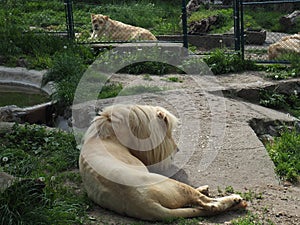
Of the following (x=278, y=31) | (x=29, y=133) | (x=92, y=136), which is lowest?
(x=278, y=31)

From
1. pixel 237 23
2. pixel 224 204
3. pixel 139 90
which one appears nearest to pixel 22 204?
pixel 224 204

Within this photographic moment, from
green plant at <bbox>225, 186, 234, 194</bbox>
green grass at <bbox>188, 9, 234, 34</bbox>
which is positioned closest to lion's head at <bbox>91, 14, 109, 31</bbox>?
green grass at <bbox>188, 9, 234, 34</bbox>

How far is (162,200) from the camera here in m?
4.53

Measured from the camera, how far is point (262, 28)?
52.7 feet

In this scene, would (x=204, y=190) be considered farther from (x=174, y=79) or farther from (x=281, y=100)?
(x=174, y=79)

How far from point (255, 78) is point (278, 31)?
7.18 metres

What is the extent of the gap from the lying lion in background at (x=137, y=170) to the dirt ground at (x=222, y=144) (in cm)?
11

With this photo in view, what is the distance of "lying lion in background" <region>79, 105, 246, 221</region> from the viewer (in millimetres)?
4500

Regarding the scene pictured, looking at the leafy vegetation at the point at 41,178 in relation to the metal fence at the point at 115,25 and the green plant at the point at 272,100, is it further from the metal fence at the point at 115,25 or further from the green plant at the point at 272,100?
the metal fence at the point at 115,25

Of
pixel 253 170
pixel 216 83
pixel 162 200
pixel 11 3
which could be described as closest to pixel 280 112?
pixel 216 83

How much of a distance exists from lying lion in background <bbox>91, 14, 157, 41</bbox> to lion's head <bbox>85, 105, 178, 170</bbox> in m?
7.01

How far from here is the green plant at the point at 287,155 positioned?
5.89 m

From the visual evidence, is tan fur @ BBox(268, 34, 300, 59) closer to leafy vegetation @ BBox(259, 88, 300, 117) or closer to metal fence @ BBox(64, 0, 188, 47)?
metal fence @ BBox(64, 0, 188, 47)

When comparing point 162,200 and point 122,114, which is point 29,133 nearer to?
point 122,114
